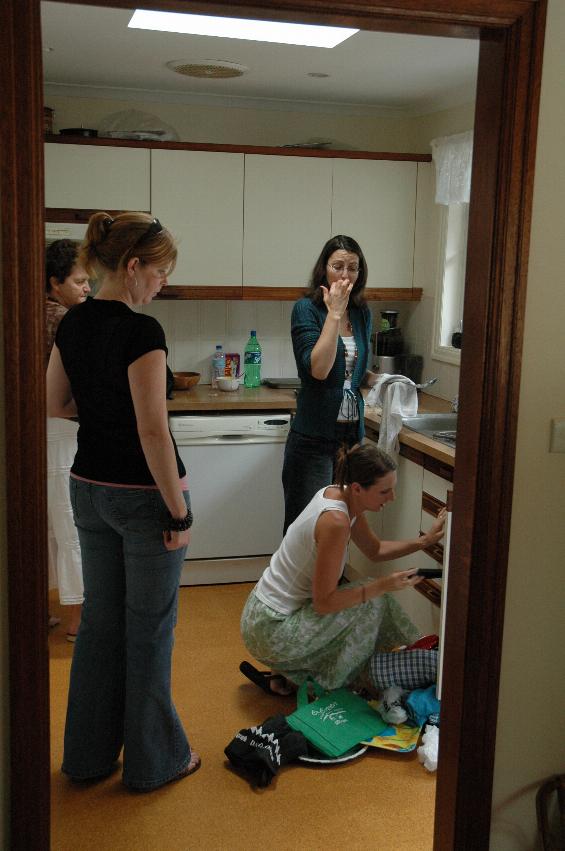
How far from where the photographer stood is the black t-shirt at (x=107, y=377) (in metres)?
2.29

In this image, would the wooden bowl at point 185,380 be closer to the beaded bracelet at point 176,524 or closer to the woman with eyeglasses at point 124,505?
the woman with eyeglasses at point 124,505

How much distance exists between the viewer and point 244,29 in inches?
126

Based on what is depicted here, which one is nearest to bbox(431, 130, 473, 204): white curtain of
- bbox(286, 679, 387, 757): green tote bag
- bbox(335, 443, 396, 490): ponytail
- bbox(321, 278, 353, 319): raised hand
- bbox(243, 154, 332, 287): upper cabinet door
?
bbox(243, 154, 332, 287): upper cabinet door

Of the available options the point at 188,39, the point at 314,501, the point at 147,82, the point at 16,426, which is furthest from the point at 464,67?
the point at 16,426

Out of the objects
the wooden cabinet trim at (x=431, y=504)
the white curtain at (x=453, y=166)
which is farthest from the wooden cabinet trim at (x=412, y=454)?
the white curtain at (x=453, y=166)

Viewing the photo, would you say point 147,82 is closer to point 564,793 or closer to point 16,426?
point 16,426

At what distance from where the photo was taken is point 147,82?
168 inches

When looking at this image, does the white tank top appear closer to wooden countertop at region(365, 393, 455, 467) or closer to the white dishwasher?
wooden countertop at region(365, 393, 455, 467)

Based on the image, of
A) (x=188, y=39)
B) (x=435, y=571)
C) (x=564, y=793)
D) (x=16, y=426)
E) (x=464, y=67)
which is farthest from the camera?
(x=464, y=67)

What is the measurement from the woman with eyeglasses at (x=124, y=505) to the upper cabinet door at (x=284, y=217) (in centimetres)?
202

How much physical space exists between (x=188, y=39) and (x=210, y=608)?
228 centimetres

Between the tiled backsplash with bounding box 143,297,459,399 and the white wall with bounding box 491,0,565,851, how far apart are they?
2654mm

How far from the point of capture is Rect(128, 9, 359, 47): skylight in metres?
3.09

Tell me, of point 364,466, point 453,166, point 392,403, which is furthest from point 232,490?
point 453,166
